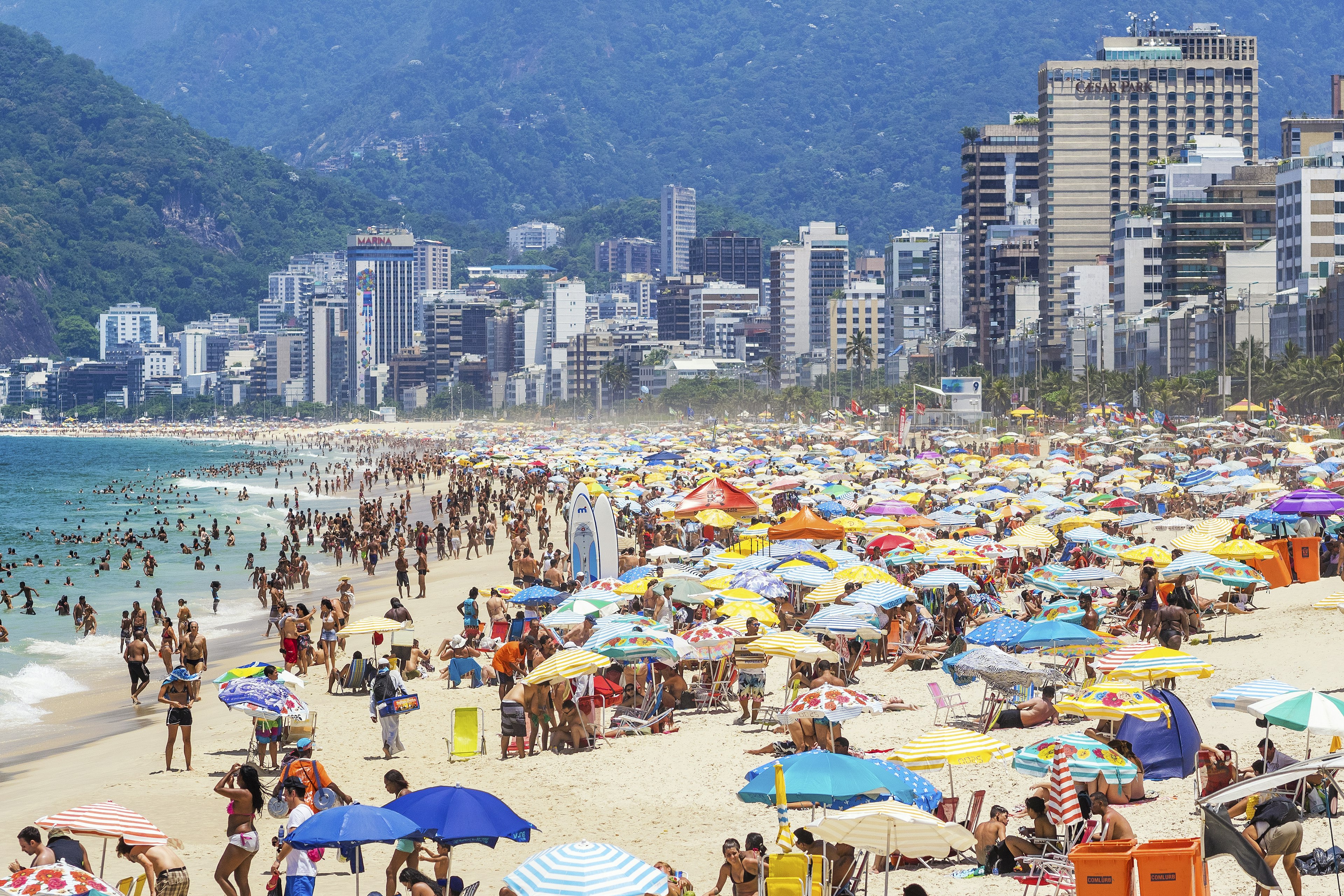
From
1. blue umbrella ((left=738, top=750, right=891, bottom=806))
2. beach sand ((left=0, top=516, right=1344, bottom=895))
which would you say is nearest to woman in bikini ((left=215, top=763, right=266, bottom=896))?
beach sand ((left=0, top=516, right=1344, bottom=895))

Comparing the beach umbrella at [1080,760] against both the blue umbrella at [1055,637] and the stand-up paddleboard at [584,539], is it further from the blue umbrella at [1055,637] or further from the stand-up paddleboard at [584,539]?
the stand-up paddleboard at [584,539]

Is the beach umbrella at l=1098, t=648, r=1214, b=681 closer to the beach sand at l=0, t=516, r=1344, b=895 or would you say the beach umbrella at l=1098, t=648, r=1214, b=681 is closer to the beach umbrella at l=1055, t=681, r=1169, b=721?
the beach umbrella at l=1055, t=681, r=1169, b=721

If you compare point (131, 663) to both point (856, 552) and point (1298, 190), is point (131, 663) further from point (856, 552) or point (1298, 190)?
point (1298, 190)

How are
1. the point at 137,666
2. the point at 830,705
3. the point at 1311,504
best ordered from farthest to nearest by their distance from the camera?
the point at 1311,504 < the point at 137,666 < the point at 830,705

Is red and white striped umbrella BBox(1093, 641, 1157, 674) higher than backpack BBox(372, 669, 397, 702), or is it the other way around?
red and white striped umbrella BBox(1093, 641, 1157, 674)

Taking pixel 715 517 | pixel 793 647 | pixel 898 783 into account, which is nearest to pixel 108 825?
pixel 898 783

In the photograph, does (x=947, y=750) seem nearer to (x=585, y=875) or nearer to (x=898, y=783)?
(x=898, y=783)

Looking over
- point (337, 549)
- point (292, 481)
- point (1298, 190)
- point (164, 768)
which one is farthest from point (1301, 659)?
point (1298, 190)
